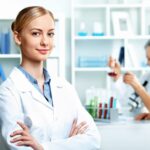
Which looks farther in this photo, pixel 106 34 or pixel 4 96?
pixel 106 34

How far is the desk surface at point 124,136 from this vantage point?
1.82 m

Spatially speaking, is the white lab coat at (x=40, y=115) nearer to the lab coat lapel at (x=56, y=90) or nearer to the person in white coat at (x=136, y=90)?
the lab coat lapel at (x=56, y=90)

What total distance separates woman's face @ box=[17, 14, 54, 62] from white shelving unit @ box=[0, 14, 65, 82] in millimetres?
2787

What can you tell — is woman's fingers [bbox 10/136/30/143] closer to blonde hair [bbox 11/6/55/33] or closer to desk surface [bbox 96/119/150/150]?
blonde hair [bbox 11/6/55/33]

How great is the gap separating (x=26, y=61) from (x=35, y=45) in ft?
0.26

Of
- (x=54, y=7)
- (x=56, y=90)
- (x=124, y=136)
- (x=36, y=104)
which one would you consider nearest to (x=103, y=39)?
(x=54, y=7)

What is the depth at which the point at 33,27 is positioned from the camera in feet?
4.69

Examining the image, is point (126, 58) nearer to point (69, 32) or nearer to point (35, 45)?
point (69, 32)

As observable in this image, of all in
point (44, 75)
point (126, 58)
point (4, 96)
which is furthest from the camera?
point (126, 58)

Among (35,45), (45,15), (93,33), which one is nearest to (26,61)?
(35,45)

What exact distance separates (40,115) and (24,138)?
0.36 feet

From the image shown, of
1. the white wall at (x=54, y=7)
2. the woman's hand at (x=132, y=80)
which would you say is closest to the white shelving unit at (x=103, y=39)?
the white wall at (x=54, y=7)

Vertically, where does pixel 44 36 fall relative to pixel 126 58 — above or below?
above

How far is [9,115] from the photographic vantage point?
1.38 m
